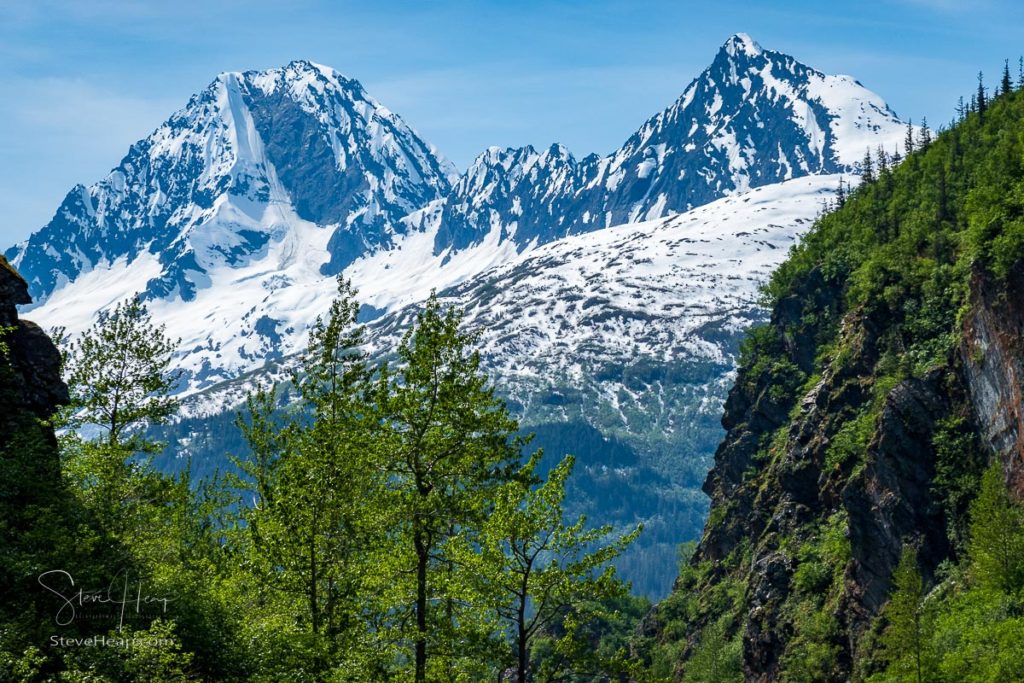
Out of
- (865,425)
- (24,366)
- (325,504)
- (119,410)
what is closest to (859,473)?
(865,425)

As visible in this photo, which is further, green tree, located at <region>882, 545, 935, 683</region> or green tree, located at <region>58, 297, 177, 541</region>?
green tree, located at <region>882, 545, 935, 683</region>

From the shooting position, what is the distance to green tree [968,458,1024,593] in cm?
6612

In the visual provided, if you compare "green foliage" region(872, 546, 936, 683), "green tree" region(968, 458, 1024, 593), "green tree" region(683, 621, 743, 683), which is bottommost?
"green tree" region(683, 621, 743, 683)

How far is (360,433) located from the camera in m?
41.5

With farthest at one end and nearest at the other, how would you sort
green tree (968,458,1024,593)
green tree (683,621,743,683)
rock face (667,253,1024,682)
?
green tree (683,621,743,683)
rock face (667,253,1024,682)
green tree (968,458,1024,593)

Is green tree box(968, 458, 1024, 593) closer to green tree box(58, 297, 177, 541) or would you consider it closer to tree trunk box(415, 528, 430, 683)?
tree trunk box(415, 528, 430, 683)

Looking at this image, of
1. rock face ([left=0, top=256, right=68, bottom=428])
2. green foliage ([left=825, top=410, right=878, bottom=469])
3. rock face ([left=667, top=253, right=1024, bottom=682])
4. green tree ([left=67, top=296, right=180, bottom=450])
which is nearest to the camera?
rock face ([left=0, top=256, right=68, bottom=428])

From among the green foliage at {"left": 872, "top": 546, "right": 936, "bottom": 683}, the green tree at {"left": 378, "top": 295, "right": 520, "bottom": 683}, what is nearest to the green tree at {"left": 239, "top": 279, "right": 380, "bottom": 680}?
the green tree at {"left": 378, "top": 295, "right": 520, "bottom": 683}

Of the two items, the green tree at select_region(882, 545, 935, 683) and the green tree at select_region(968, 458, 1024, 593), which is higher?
the green tree at select_region(968, 458, 1024, 593)

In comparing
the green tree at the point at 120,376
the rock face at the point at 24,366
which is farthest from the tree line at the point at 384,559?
the green tree at the point at 120,376

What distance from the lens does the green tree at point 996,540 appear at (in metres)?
66.1

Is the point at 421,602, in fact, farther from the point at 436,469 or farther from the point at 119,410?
the point at 119,410
